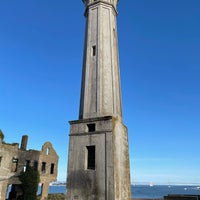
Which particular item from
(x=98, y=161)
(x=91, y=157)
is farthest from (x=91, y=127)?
(x=98, y=161)

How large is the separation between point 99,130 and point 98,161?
183cm

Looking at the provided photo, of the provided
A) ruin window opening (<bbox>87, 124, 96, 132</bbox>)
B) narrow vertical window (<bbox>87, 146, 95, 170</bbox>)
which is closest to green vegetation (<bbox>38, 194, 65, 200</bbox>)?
narrow vertical window (<bbox>87, 146, 95, 170</bbox>)

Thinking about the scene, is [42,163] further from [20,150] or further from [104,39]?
[104,39]

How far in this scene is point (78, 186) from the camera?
1194 centimetres

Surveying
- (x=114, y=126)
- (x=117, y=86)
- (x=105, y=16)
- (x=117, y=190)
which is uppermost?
(x=105, y=16)

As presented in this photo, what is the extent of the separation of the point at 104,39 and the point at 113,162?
30.9 ft

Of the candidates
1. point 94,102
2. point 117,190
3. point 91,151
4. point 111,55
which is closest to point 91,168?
point 91,151

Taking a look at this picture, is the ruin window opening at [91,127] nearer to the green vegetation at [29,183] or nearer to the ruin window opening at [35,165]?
the green vegetation at [29,183]

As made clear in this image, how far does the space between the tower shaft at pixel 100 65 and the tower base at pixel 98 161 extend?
1.18 meters

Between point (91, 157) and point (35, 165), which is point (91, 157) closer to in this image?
point (91, 157)

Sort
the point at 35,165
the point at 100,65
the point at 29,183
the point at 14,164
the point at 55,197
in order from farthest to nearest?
1. the point at 55,197
2. the point at 35,165
3. the point at 14,164
4. the point at 29,183
5. the point at 100,65

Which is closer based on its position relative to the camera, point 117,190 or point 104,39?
point 117,190

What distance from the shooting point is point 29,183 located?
94.4 feet

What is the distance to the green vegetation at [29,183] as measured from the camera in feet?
92.5
